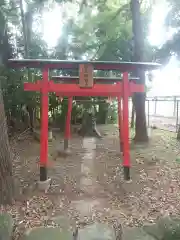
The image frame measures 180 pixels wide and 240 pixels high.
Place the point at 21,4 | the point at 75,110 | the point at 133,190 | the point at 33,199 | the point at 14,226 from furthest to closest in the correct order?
1. the point at 75,110
2. the point at 21,4
3. the point at 133,190
4. the point at 33,199
5. the point at 14,226

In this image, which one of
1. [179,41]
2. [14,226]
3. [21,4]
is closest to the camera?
[14,226]

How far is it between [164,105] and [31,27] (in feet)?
28.1

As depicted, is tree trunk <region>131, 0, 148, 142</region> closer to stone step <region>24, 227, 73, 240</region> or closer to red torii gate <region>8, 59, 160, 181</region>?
red torii gate <region>8, 59, 160, 181</region>

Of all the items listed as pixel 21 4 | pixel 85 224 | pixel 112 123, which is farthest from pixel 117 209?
pixel 112 123

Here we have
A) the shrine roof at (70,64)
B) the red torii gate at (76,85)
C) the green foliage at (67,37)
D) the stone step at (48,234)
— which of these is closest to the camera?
the stone step at (48,234)

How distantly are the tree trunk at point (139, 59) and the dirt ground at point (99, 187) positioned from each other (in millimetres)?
580

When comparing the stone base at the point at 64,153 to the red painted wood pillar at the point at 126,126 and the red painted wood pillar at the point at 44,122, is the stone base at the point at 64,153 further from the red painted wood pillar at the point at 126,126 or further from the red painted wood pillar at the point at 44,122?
the red painted wood pillar at the point at 126,126

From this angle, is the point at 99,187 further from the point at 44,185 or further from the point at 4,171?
the point at 4,171

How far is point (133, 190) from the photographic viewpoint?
15.9 feet

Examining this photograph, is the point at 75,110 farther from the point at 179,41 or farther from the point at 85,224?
the point at 85,224

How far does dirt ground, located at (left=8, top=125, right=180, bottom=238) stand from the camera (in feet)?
12.8

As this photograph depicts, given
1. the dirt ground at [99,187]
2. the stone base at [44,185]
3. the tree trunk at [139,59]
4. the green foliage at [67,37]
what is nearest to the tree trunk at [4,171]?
the dirt ground at [99,187]

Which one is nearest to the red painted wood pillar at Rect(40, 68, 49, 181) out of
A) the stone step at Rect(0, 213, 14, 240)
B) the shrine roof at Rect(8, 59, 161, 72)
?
the shrine roof at Rect(8, 59, 161, 72)

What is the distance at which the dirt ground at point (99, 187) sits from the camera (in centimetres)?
389
